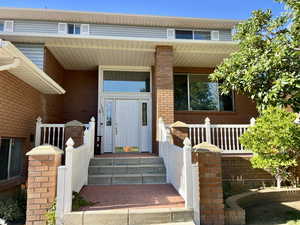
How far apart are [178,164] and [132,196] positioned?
1033mm

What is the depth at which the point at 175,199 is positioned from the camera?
149 inches

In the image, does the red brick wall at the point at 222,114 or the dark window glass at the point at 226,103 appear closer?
the red brick wall at the point at 222,114

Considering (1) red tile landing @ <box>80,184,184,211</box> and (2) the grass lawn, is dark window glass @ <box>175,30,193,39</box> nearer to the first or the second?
(1) red tile landing @ <box>80,184,184,211</box>

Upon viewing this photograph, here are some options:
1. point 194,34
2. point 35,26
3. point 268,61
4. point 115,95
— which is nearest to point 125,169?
point 115,95

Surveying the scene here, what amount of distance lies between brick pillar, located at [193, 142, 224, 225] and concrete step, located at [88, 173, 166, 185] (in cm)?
165

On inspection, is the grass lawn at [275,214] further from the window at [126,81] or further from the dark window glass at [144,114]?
the window at [126,81]

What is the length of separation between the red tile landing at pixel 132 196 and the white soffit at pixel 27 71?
2702 mm

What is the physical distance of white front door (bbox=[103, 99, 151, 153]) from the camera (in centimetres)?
776

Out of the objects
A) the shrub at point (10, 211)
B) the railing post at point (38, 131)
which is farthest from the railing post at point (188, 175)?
the railing post at point (38, 131)

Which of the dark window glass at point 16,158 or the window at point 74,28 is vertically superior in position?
the window at point 74,28

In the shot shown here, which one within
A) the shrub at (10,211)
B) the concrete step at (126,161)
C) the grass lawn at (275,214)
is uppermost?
the concrete step at (126,161)

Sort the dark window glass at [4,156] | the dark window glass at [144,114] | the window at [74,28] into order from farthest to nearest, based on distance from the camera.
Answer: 1. the dark window glass at [144,114]
2. the window at [74,28]
3. the dark window glass at [4,156]

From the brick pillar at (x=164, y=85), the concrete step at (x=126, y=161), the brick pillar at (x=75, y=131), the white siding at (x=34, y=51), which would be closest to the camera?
the concrete step at (x=126, y=161)

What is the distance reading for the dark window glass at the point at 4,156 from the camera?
466 centimetres
